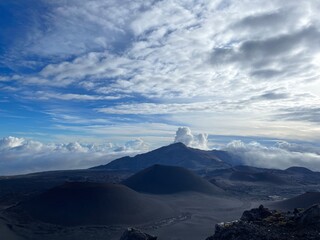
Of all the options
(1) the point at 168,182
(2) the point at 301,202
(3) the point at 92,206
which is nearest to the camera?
(3) the point at 92,206

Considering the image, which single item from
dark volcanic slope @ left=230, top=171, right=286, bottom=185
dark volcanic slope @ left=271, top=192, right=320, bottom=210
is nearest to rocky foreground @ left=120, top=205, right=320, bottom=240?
dark volcanic slope @ left=271, top=192, right=320, bottom=210

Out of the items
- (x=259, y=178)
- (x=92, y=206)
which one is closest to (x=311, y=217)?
(x=92, y=206)

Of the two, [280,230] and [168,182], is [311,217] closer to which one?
[280,230]

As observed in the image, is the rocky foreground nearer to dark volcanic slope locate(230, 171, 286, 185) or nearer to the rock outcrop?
the rock outcrop

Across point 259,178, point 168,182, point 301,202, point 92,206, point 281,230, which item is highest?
point 168,182

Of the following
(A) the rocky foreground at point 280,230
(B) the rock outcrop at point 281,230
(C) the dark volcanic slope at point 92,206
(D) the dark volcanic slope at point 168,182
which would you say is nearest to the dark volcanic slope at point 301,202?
(C) the dark volcanic slope at point 92,206

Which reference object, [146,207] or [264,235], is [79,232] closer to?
[146,207]

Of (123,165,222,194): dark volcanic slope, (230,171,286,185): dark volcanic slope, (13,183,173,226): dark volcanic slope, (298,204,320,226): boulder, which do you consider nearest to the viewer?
(298,204,320,226): boulder
